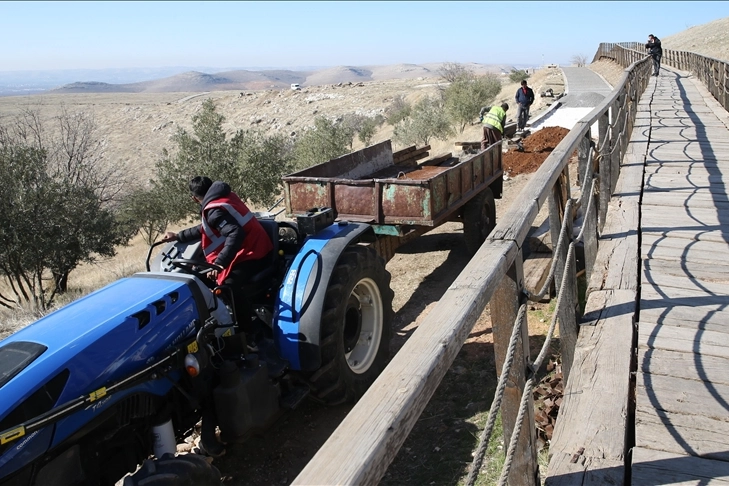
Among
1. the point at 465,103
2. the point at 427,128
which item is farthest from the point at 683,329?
the point at 465,103

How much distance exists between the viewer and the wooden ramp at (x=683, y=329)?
234 centimetres

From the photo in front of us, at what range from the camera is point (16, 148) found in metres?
14.9

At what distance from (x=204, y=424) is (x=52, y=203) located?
41.1 feet

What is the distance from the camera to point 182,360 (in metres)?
3.74

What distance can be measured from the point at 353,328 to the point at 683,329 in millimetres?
2669

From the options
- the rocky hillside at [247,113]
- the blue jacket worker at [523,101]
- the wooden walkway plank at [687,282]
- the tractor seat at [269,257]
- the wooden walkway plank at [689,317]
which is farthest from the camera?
the rocky hillside at [247,113]

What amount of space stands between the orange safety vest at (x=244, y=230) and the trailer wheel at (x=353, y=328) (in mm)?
A: 628

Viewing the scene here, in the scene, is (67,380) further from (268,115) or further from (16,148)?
(268,115)

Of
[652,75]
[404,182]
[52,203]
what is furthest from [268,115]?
[404,182]

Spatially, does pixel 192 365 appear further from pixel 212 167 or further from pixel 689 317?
pixel 212 167

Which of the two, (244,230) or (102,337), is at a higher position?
(244,230)

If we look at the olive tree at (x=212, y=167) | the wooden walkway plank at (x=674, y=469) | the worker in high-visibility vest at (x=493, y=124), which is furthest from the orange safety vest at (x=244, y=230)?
the olive tree at (x=212, y=167)

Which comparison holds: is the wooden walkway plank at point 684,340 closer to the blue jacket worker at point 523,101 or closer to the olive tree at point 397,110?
the blue jacket worker at point 523,101

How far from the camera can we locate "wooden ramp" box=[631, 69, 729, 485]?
2344mm
